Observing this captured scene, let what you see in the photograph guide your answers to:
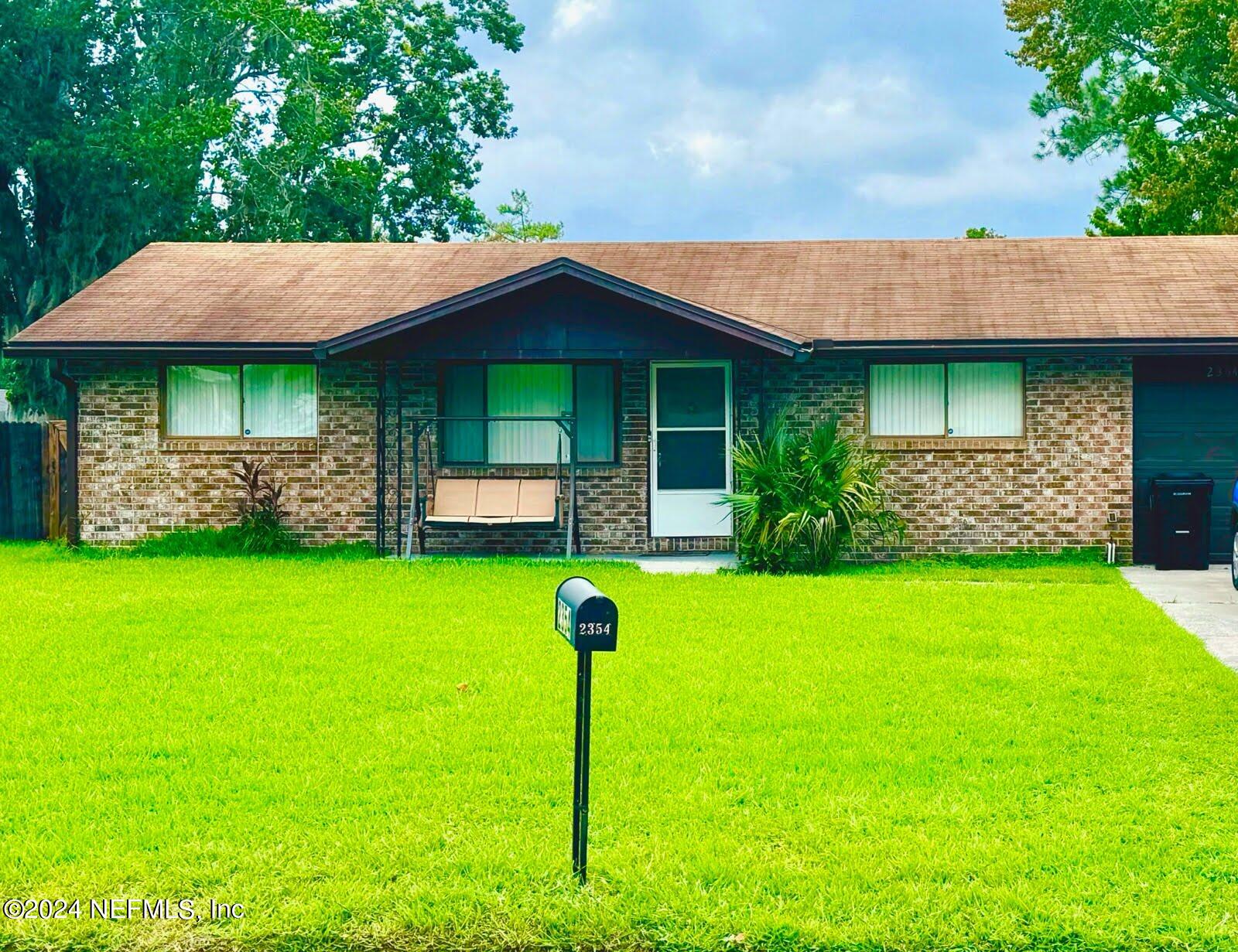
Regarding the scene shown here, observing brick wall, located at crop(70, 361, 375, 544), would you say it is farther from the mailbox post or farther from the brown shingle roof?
the mailbox post

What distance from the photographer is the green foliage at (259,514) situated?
53.6 ft

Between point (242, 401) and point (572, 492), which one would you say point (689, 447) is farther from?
point (242, 401)

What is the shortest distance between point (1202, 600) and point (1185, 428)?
169 inches


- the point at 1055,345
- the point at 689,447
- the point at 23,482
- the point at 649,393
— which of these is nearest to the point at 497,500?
the point at 649,393

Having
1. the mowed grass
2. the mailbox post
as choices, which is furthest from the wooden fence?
the mailbox post

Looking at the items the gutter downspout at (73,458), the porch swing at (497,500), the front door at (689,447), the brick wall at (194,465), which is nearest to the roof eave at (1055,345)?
the front door at (689,447)

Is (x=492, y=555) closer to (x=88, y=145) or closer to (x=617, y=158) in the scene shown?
(x=88, y=145)

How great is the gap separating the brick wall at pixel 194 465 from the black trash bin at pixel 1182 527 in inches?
373

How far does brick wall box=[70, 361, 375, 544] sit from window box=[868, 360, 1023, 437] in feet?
21.1

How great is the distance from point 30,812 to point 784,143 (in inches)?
1311

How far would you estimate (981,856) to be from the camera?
5133mm

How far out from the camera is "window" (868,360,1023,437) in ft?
53.3

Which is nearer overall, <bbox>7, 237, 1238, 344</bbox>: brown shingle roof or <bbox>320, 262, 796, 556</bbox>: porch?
<bbox>320, 262, 796, 556</bbox>: porch

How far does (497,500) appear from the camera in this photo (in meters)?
16.2
